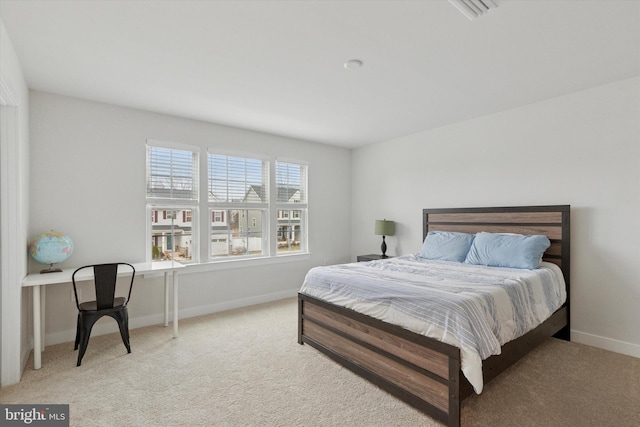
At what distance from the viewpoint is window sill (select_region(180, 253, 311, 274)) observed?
160 inches

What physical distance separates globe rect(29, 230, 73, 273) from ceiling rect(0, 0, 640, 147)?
1.43 meters

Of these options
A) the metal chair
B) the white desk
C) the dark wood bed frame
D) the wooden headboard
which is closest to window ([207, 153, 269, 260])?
the white desk

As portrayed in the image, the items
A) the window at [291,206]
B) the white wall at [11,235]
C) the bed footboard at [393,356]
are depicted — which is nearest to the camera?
the bed footboard at [393,356]

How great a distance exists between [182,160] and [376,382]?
3.34m

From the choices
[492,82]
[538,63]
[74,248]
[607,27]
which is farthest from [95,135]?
[607,27]

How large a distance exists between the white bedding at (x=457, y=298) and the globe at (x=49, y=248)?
2.30 m

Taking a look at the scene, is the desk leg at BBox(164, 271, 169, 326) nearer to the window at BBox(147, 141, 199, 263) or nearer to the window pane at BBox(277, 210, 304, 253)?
the window at BBox(147, 141, 199, 263)

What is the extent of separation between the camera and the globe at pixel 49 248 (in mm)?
2914

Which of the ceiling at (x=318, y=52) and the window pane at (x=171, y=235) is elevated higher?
the ceiling at (x=318, y=52)

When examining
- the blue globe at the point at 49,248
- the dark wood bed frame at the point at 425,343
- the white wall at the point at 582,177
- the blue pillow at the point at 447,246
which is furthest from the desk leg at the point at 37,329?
the white wall at the point at 582,177

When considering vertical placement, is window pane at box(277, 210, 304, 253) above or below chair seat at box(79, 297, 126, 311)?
above

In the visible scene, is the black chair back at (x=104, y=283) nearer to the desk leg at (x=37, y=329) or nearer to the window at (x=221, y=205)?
the desk leg at (x=37, y=329)

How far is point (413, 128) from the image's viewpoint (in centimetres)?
453

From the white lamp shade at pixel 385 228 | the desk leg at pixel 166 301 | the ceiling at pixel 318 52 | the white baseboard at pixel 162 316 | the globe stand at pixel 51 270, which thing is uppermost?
the ceiling at pixel 318 52
